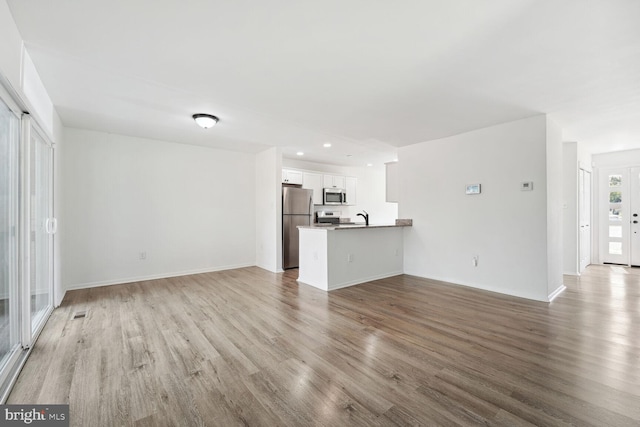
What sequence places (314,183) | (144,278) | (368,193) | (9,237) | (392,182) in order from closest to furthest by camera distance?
(9,237)
(144,278)
(392,182)
(314,183)
(368,193)

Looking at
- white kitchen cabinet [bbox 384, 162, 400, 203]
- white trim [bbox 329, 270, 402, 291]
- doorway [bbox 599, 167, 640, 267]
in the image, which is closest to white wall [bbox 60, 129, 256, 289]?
white trim [bbox 329, 270, 402, 291]

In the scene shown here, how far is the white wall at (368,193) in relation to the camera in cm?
783

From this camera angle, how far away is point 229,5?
1.79m

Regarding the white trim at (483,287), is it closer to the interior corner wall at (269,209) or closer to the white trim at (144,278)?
the interior corner wall at (269,209)

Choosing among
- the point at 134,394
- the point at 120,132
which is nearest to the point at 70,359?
the point at 134,394

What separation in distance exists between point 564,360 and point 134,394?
3127mm

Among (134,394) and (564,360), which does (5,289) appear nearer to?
(134,394)

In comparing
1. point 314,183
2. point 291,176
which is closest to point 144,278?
point 291,176

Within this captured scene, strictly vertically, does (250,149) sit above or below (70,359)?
above

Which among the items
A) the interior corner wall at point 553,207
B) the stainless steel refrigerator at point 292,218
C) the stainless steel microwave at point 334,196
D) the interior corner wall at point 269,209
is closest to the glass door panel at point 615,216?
the interior corner wall at point 553,207

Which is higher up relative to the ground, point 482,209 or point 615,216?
point 482,209

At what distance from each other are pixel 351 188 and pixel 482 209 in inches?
158

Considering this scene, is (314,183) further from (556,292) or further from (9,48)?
(9,48)

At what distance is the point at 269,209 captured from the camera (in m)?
5.77
